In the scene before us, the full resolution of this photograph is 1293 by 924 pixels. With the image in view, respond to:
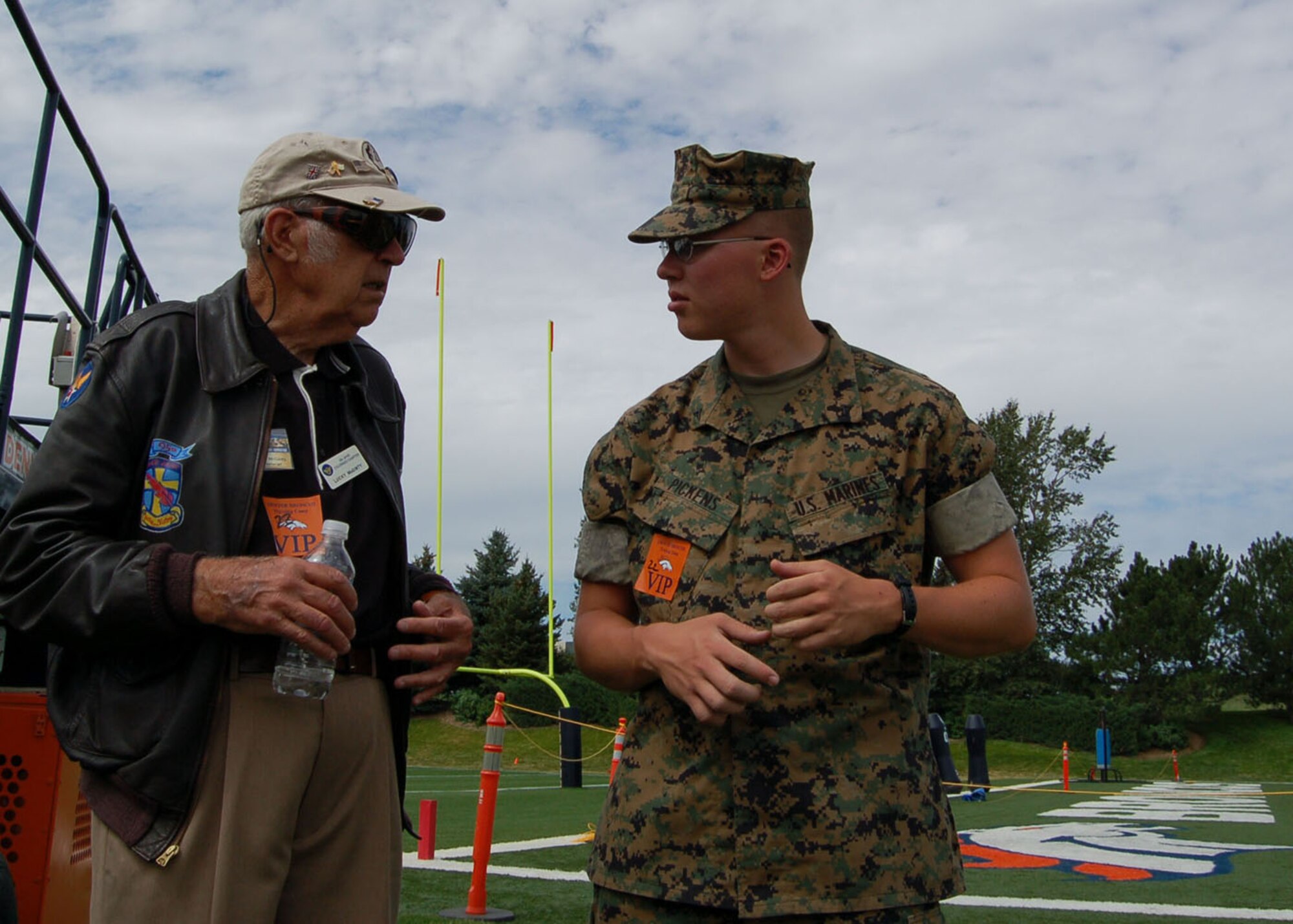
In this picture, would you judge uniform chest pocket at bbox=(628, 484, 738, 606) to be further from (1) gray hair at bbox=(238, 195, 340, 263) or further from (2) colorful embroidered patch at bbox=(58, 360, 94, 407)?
(2) colorful embroidered patch at bbox=(58, 360, 94, 407)

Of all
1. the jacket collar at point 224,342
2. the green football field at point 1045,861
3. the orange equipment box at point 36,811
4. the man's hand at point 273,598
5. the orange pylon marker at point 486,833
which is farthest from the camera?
the green football field at point 1045,861

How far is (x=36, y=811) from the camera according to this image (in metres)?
3.51

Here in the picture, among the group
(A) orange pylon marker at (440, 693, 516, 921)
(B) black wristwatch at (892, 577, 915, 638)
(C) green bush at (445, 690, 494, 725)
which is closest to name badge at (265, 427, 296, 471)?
(B) black wristwatch at (892, 577, 915, 638)

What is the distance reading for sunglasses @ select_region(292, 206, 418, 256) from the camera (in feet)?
7.93

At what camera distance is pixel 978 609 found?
2.25 m

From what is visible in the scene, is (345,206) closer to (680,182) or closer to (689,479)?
(680,182)

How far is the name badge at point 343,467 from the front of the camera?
235 cm

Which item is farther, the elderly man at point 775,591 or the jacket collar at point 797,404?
the jacket collar at point 797,404

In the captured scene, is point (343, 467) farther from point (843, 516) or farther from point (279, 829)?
point (843, 516)

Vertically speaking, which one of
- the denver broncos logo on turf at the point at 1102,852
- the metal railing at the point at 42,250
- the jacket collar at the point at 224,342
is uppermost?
the metal railing at the point at 42,250

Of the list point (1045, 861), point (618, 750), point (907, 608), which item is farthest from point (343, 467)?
point (618, 750)

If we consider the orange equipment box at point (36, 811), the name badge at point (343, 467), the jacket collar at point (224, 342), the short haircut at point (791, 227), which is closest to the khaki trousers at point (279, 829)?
the name badge at point (343, 467)

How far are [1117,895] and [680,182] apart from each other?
238 inches

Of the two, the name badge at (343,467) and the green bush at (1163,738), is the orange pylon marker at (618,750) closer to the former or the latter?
the name badge at (343,467)
